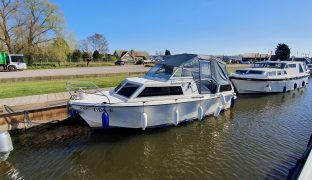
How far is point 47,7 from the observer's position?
1437 inches

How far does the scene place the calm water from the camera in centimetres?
657

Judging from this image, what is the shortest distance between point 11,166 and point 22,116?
280 centimetres

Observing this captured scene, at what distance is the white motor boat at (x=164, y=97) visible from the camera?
8609 millimetres

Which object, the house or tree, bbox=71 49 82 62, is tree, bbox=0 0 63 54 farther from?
the house

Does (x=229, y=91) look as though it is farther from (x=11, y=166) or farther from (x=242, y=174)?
(x=11, y=166)

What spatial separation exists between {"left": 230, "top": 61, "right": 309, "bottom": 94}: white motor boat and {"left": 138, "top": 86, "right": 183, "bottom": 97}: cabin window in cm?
967

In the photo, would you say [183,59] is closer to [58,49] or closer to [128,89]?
[128,89]

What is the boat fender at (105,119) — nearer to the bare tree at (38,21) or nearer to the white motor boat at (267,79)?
the white motor boat at (267,79)

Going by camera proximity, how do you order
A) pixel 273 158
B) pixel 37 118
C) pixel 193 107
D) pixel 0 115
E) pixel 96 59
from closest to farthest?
pixel 273 158 → pixel 0 115 → pixel 37 118 → pixel 193 107 → pixel 96 59

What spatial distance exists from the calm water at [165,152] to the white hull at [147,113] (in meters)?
0.51

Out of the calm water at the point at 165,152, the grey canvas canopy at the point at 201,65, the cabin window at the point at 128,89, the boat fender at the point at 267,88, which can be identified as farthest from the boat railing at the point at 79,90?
the boat fender at the point at 267,88

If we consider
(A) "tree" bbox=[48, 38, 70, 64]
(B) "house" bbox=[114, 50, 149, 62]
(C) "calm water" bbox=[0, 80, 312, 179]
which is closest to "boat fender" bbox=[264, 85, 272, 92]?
(C) "calm water" bbox=[0, 80, 312, 179]

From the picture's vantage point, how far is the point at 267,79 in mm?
18047

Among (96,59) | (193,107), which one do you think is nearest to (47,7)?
(96,59)
